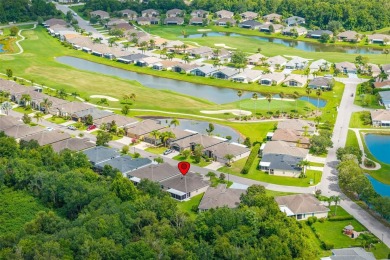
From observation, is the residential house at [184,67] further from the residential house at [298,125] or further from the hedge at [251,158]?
the hedge at [251,158]

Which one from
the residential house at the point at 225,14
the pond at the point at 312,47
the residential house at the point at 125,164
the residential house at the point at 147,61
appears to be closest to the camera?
the residential house at the point at 125,164

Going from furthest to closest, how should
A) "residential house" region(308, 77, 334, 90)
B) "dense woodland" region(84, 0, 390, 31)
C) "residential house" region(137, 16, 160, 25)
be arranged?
"residential house" region(137, 16, 160, 25) < "dense woodland" region(84, 0, 390, 31) < "residential house" region(308, 77, 334, 90)

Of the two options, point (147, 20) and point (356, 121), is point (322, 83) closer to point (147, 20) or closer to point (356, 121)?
point (356, 121)

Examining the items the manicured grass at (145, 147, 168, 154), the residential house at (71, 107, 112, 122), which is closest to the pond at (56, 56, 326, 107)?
the residential house at (71, 107, 112, 122)

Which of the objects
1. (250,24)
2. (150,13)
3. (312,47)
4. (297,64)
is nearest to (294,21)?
(250,24)

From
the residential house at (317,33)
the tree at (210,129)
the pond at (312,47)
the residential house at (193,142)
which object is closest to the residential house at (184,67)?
the pond at (312,47)

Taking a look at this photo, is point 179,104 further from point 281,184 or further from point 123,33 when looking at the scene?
point 123,33

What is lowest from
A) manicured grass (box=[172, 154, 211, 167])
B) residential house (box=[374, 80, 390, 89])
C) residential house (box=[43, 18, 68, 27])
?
manicured grass (box=[172, 154, 211, 167])

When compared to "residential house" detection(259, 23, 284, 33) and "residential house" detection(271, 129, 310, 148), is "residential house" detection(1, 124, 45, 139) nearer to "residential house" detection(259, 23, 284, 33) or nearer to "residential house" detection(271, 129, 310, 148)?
"residential house" detection(271, 129, 310, 148)
